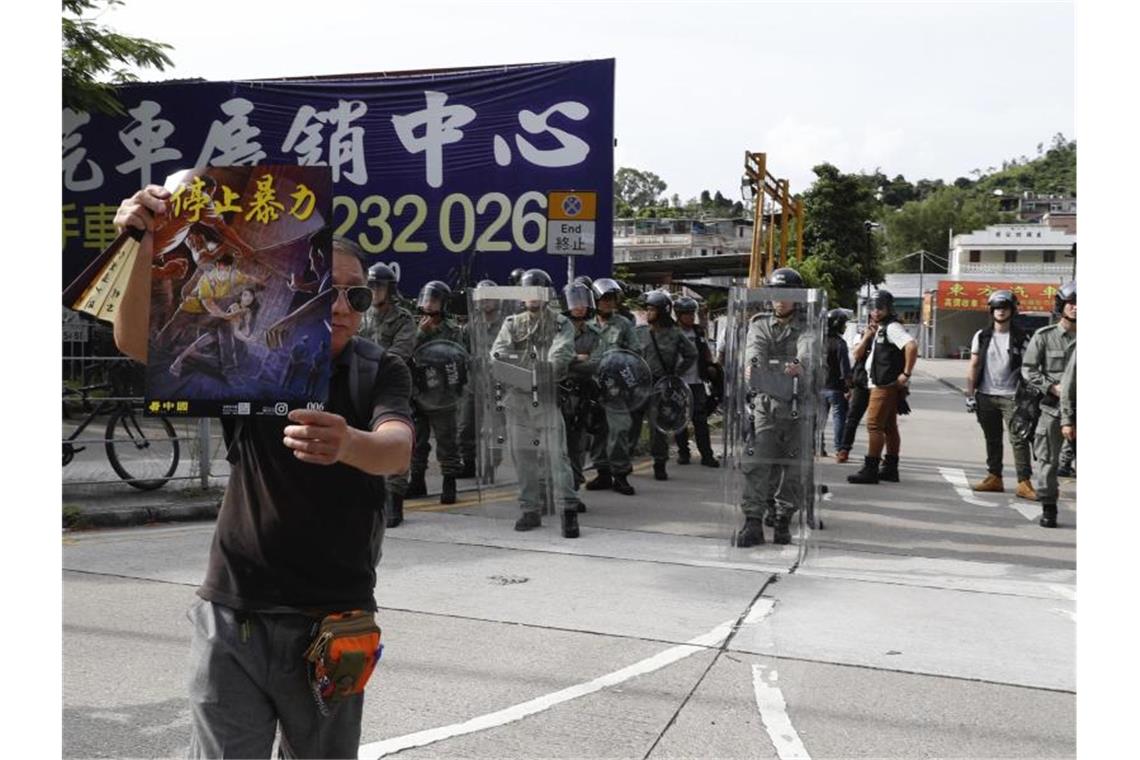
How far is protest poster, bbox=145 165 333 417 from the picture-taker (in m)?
2.53

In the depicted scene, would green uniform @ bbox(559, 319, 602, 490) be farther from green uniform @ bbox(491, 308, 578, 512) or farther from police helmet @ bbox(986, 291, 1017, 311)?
police helmet @ bbox(986, 291, 1017, 311)

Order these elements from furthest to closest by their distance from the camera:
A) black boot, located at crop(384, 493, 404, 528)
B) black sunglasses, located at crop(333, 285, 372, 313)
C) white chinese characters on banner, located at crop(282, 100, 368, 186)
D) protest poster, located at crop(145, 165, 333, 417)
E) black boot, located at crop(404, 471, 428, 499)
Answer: white chinese characters on banner, located at crop(282, 100, 368, 186) → black boot, located at crop(404, 471, 428, 499) → black boot, located at crop(384, 493, 404, 528) → black sunglasses, located at crop(333, 285, 372, 313) → protest poster, located at crop(145, 165, 333, 417)

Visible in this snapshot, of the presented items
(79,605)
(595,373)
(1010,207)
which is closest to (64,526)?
(79,605)

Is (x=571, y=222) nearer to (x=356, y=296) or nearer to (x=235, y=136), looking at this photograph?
(x=235, y=136)

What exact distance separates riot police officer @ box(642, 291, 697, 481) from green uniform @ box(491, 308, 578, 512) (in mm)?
2985

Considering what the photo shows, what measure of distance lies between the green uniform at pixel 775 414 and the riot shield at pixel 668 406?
11.2 ft

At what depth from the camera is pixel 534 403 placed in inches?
344

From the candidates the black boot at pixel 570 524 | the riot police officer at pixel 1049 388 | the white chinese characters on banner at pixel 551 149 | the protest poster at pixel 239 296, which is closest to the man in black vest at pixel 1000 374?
the riot police officer at pixel 1049 388

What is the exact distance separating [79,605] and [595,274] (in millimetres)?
7639

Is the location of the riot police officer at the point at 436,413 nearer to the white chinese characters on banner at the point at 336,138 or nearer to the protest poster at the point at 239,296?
the white chinese characters on banner at the point at 336,138

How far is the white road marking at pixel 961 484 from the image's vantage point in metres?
10.7

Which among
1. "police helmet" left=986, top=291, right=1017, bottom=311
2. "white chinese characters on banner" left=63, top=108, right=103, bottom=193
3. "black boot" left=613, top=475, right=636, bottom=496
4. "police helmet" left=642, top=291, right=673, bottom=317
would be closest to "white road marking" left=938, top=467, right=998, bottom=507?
"police helmet" left=986, top=291, right=1017, bottom=311

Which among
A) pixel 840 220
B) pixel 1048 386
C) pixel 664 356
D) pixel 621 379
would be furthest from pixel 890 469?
pixel 840 220

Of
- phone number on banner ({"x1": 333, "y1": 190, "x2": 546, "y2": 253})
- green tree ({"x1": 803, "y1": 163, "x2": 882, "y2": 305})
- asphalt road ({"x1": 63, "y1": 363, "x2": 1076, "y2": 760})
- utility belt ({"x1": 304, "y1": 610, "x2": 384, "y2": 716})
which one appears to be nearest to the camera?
utility belt ({"x1": 304, "y1": 610, "x2": 384, "y2": 716})
